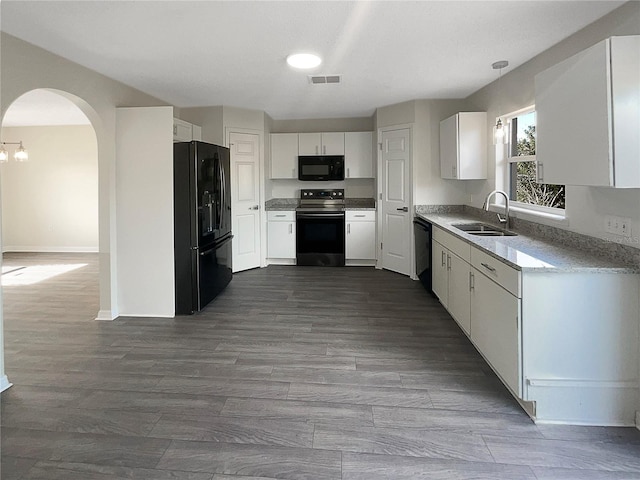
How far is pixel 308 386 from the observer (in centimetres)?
255

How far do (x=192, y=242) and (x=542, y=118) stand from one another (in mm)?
3072

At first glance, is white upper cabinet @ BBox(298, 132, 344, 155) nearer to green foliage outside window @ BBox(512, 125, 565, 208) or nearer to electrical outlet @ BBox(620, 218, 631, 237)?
green foliage outside window @ BBox(512, 125, 565, 208)

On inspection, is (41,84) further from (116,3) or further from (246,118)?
(246,118)

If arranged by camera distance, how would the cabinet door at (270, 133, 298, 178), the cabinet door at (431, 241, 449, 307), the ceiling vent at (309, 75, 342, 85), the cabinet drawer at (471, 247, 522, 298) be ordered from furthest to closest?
the cabinet door at (270, 133, 298, 178), the ceiling vent at (309, 75, 342, 85), the cabinet door at (431, 241, 449, 307), the cabinet drawer at (471, 247, 522, 298)

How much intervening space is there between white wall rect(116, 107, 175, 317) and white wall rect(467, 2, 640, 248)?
3185 millimetres

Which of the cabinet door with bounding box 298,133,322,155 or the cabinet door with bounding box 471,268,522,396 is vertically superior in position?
the cabinet door with bounding box 298,133,322,155

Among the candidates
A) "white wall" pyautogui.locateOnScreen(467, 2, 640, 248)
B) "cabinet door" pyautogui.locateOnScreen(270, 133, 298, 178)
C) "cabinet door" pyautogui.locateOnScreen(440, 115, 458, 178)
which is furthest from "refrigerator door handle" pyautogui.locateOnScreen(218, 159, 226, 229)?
"white wall" pyautogui.locateOnScreen(467, 2, 640, 248)

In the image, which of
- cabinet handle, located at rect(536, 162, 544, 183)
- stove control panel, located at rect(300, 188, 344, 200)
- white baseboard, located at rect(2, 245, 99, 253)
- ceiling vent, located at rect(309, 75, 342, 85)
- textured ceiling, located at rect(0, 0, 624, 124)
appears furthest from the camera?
white baseboard, located at rect(2, 245, 99, 253)

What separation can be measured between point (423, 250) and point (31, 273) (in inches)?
215

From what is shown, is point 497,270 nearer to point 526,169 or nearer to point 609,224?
point 609,224

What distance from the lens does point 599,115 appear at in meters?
1.97

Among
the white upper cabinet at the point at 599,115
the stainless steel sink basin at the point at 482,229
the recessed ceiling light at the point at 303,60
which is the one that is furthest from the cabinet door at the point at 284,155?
the white upper cabinet at the point at 599,115

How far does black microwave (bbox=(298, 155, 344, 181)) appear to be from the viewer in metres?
6.40

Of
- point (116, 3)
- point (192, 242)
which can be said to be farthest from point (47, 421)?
point (116, 3)
